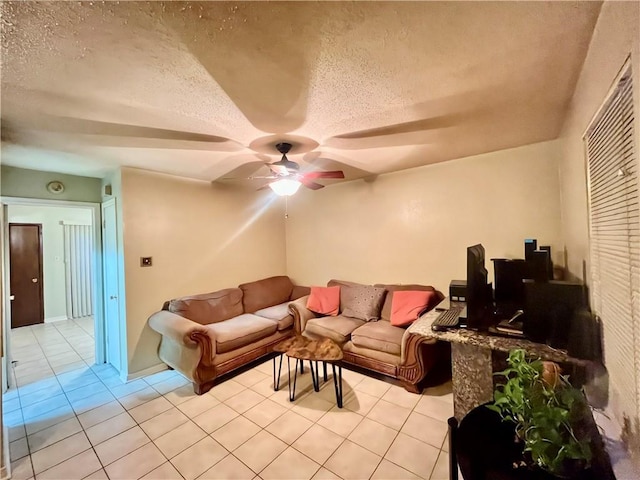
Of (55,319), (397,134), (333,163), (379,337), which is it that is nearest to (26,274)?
(55,319)

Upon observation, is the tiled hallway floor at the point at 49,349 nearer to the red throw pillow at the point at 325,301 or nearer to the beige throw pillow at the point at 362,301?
the red throw pillow at the point at 325,301

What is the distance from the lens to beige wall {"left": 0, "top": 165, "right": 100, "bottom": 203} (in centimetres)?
285

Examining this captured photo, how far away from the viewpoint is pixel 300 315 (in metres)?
3.63

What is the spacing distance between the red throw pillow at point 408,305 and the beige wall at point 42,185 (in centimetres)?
413

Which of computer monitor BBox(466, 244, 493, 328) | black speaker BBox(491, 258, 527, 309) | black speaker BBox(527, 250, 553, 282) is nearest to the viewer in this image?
computer monitor BBox(466, 244, 493, 328)

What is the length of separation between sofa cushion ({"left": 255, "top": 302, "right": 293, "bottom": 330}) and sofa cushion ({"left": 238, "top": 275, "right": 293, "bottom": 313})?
6.8 inches

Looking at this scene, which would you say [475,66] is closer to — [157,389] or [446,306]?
[446,306]

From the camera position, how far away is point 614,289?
3.90ft

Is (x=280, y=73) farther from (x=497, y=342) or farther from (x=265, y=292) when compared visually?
(x=265, y=292)

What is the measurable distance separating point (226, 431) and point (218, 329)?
120 cm

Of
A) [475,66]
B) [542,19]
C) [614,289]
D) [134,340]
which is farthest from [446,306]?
[134,340]

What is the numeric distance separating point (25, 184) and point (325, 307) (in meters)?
3.82

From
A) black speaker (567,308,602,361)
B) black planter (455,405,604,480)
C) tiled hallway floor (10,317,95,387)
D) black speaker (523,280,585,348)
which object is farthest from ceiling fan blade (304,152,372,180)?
tiled hallway floor (10,317,95,387)

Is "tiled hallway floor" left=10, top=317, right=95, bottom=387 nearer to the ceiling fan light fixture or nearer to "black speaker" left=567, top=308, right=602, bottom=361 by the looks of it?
the ceiling fan light fixture
